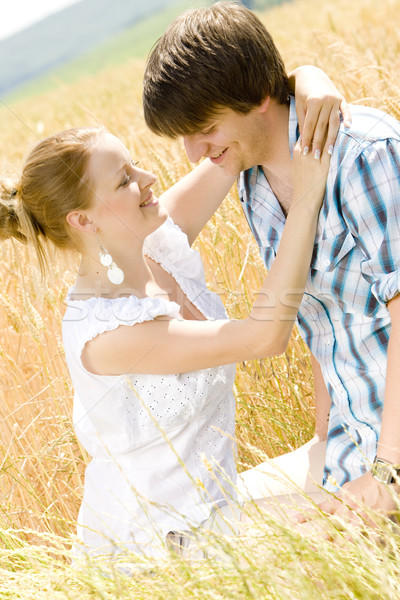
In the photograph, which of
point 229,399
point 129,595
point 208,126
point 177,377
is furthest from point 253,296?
point 129,595

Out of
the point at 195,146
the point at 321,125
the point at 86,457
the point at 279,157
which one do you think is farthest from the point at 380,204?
the point at 86,457

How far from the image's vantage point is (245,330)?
140 cm

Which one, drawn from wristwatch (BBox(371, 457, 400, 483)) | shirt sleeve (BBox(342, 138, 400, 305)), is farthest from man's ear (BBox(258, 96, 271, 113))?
wristwatch (BBox(371, 457, 400, 483))

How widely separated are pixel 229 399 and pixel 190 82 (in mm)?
811

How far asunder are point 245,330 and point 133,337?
0.26 m

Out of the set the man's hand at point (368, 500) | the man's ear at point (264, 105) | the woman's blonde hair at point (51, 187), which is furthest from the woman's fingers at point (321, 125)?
the man's hand at point (368, 500)

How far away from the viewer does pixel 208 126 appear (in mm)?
1419

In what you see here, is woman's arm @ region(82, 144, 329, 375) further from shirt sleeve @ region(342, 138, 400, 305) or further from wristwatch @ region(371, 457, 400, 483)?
wristwatch @ region(371, 457, 400, 483)

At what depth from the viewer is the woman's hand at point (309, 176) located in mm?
1313

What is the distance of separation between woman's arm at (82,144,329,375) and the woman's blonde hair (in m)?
0.36

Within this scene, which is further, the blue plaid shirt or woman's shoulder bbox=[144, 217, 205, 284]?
woman's shoulder bbox=[144, 217, 205, 284]

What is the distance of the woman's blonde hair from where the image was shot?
1551mm

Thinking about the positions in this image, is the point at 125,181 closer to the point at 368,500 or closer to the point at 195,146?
the point at 195,146

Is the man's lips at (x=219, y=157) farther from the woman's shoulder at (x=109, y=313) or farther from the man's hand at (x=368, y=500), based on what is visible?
the man's hand at (x=368, y=500)
